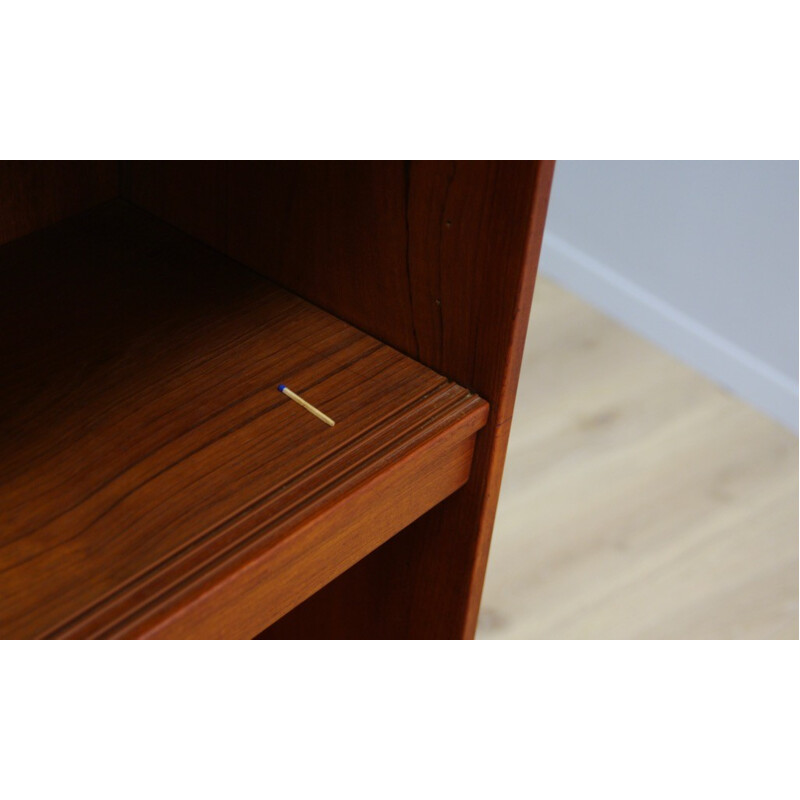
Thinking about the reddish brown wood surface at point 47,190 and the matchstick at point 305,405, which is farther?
the reddish brown wood surface at point 47,190

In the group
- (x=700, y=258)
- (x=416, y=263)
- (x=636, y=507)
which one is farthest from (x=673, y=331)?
(x=416, y=263)

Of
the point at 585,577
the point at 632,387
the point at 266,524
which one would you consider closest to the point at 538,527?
the point at 585,577

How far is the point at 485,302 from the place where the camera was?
Result: 59 centimetres

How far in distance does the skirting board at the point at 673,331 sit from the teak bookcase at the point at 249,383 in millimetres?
990

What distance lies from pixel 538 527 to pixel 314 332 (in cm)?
79

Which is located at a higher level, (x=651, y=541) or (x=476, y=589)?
(x=476, y=589)

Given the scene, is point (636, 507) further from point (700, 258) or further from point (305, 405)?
point (305, 405)

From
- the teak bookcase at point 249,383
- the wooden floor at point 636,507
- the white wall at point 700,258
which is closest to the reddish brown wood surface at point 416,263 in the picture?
the teak bookcase at point 249,383

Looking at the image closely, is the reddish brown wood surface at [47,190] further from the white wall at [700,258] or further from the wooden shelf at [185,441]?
the white wall at [700,258]

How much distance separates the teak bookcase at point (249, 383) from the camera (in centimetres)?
53

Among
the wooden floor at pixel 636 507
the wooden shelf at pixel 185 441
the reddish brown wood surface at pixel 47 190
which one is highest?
the reddish brown wood surface at pixel 47 190

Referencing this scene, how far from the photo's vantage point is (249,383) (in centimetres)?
64

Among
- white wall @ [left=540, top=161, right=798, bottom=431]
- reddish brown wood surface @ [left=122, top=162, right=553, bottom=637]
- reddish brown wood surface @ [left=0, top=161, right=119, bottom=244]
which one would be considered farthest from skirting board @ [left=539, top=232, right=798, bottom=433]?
reddish brown wood surface @ [left=0, top=161, right=119, bottom=244]

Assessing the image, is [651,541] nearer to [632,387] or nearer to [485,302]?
[632,387]
